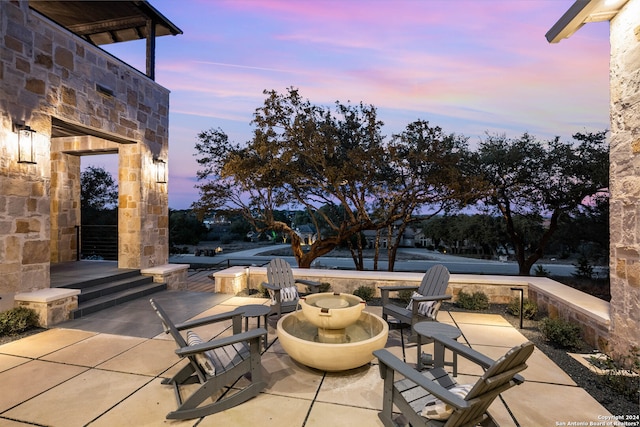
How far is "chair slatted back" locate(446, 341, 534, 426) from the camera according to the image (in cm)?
165

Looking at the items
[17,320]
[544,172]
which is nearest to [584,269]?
[544,172]

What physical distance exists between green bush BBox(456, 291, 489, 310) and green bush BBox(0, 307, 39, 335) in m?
6.41

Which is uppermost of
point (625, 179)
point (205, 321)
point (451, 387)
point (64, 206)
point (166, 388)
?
point (625, 179)

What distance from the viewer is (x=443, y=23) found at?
6.69 m

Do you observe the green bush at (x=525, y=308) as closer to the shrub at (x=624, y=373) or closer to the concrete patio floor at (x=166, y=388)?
the concrete patio floor at (x=166, y=388)

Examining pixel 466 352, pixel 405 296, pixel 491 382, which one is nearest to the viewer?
pixel 491 382

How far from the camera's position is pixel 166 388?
2.60 metres

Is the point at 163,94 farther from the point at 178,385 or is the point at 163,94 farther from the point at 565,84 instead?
the point at 565,84

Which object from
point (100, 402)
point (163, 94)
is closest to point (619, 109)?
point (100, 402)

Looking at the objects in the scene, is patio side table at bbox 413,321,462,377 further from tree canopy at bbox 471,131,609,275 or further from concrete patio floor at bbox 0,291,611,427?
tree canopy at bbox 471,131,609,275

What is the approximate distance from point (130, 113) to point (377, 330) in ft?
21.3

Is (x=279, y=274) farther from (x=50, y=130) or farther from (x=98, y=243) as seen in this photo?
(x=98, y=243)

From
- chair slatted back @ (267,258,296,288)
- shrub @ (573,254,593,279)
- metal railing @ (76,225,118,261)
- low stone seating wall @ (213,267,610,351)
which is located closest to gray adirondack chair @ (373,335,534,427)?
low stone seating wall @ (213,267,610,351)

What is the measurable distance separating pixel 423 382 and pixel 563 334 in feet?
9.46
